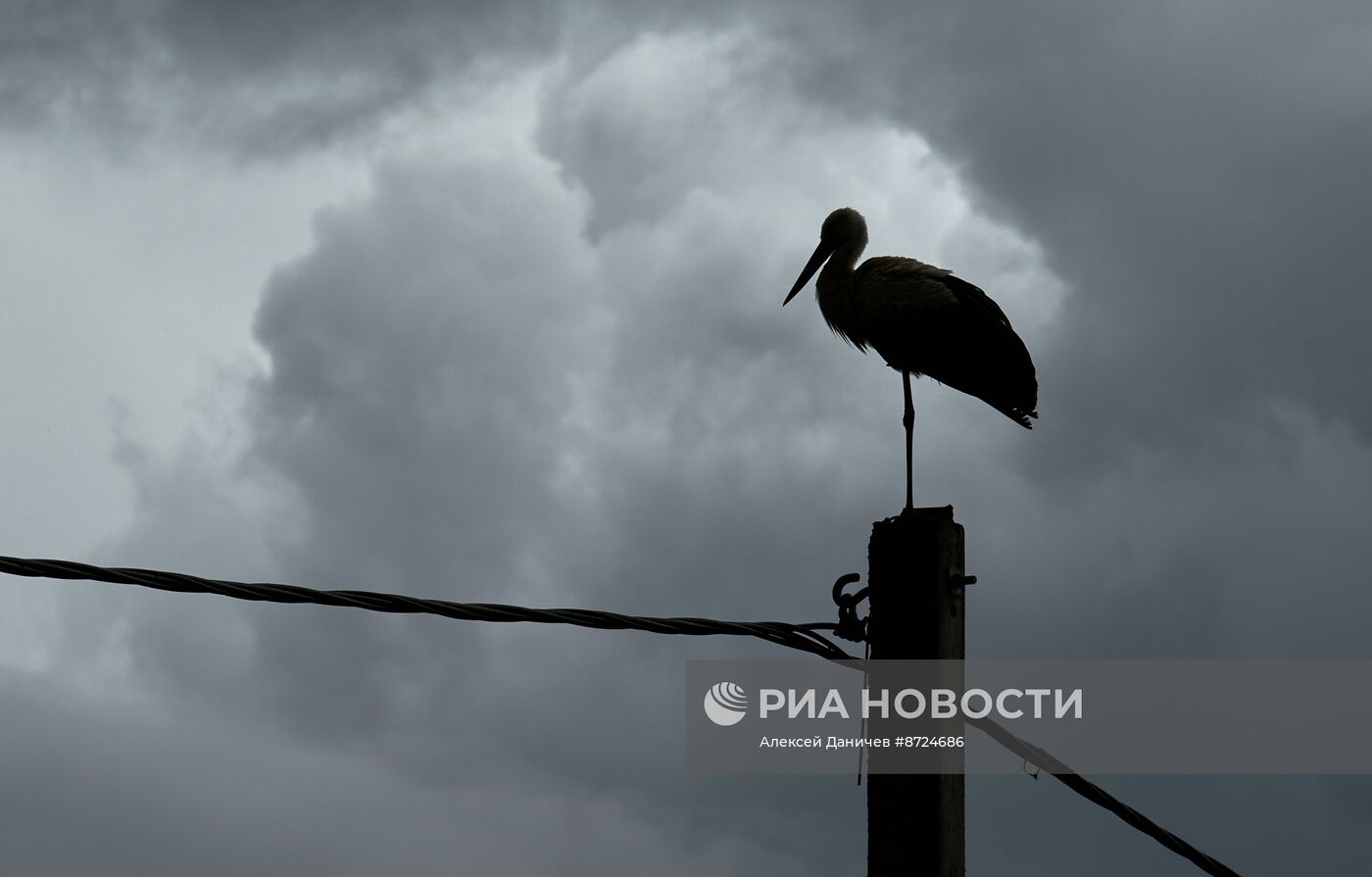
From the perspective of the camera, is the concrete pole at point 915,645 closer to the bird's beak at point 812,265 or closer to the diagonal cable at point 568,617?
the diagonal cable at point 568,617

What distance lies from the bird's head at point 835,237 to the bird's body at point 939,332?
2.46ft

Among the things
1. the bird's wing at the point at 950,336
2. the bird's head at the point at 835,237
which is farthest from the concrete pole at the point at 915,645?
the bird's head at the point at 835,237

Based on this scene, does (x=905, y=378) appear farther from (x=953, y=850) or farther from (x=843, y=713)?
(x=953, y=850)

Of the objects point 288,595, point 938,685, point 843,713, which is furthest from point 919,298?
point 288,595

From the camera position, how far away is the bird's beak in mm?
10188

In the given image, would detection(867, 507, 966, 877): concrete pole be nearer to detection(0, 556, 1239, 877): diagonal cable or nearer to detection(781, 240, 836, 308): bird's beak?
detection(0, 556, 1239, 877): diagonal cable

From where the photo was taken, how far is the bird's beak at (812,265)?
1019 centimetres

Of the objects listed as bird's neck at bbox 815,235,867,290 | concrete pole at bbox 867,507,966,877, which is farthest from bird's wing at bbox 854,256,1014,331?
concrete pole at bbox 867,507,966,877

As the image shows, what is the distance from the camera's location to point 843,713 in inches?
173

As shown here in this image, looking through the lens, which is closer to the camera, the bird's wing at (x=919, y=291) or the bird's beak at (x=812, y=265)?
the bird's wing at (x=919, y=291)

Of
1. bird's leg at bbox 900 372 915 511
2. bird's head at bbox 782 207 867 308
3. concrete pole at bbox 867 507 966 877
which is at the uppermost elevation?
bird's head at bbox 782 207 867 308

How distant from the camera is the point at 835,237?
399 inches

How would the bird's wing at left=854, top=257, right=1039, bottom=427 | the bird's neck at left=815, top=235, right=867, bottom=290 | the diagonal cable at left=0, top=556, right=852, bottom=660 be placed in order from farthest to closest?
the bird's neck at left=815, top=235, right=867, bottom=290 < the bird's wing at left=854, top=257, right=1039, bottom=427 < the diagonal cable at left=0, top=556, right=852, bottom=660

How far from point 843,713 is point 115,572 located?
2.22 metres
